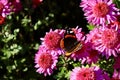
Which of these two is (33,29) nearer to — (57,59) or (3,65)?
(3,65)

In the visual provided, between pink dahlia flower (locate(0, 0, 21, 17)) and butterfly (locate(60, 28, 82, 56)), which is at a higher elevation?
pink dahlia flower (locate(0, 0, 21, 17))

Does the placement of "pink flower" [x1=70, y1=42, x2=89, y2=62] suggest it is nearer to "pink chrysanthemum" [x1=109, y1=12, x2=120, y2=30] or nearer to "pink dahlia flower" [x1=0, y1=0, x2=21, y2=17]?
"pink chrysanthemum" [x1=109, y1=12, x2=120, y2=30]

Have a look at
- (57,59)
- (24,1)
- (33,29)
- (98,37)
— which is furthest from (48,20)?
(98,37)

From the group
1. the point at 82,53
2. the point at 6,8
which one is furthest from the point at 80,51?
the point at 6,8

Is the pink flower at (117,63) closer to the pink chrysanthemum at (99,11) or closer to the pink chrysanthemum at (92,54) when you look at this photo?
the pink chrysanthemum at (92,54)

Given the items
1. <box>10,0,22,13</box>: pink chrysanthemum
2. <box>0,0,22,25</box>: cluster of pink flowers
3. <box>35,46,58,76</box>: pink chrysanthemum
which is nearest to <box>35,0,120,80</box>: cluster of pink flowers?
<box>35,46,58,76</box>: pink chrysanthemum

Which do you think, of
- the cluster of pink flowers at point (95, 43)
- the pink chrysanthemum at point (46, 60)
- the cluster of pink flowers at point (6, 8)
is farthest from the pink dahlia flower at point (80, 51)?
the cluster of pink flowers at point (6, 8)

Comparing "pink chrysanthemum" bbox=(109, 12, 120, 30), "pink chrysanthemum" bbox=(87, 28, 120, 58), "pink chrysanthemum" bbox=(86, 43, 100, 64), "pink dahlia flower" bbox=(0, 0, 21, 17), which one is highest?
"pink dahlia flower" bbox=(0, 0, 21, 17)
